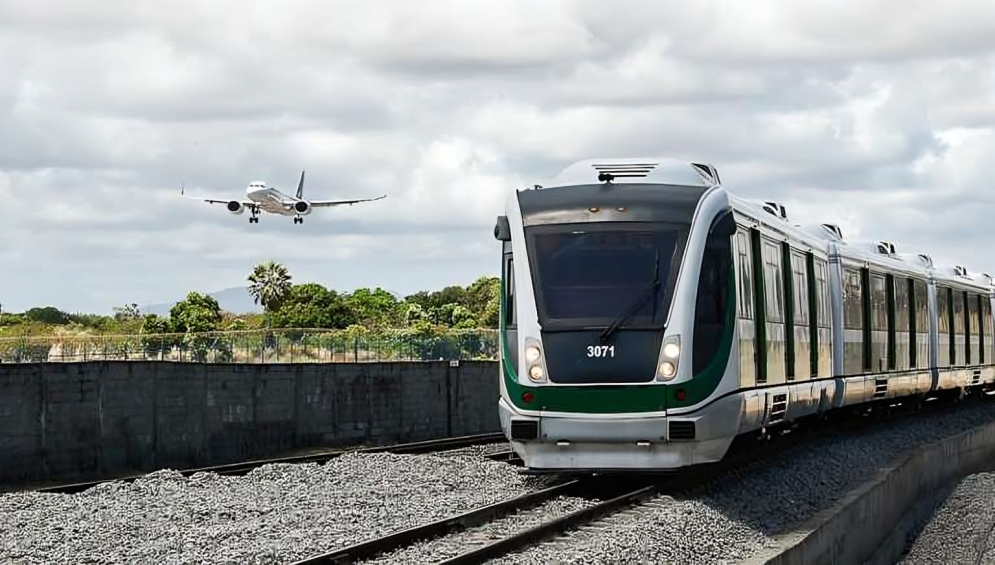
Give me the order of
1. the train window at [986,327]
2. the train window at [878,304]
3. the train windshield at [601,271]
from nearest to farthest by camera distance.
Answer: the train windshield at [601,271], the train window at [878,304], the train window at [986,327]

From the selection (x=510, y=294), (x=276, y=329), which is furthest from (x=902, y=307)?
(x=276, y=329)

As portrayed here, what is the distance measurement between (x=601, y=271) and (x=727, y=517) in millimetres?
2859

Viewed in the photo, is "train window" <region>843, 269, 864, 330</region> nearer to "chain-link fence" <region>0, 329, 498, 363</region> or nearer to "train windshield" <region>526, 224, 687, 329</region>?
"train windshield" <region>526, 224, 687, 329</region>

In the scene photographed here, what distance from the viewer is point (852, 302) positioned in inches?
1091

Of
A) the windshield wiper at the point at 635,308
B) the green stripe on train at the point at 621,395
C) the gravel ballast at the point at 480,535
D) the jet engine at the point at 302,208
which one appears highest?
the jet engine at the point at 302,208

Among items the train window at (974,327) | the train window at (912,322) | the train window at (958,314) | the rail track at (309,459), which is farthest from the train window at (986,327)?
the rail track at (309,459)

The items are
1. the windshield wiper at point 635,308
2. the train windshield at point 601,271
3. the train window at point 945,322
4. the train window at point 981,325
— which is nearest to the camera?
the windshield wiper at point 635,308

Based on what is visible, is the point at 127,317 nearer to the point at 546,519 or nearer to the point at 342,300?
the point at 342,300

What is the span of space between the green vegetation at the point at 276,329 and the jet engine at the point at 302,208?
6739 mm

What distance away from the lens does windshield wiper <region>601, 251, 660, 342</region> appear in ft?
54.2

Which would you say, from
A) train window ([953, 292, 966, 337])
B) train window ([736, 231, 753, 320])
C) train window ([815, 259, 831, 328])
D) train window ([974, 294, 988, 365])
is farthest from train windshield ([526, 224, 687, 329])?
train window ([974, 294, 988, 365])

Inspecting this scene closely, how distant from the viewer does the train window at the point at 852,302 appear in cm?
2706

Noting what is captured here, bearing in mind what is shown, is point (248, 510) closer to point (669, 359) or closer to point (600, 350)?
point (600, 350)

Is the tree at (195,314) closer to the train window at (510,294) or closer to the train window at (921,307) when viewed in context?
the train window at (921,307)
